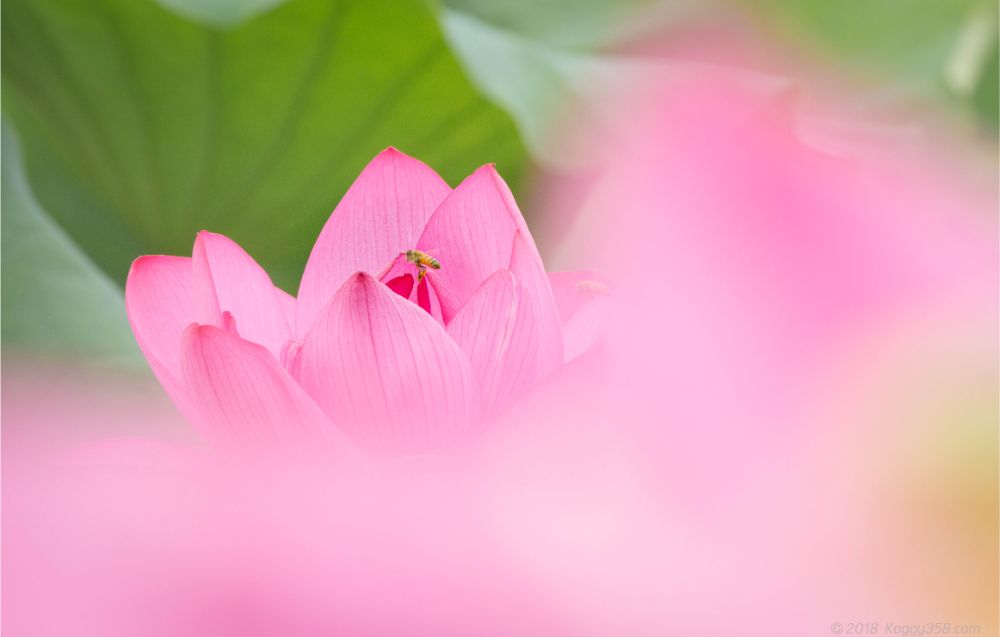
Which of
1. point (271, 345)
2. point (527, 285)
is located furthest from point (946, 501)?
point (271, 345)

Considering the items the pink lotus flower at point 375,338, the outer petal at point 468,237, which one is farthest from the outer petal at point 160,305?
the outer petal at point 468,237

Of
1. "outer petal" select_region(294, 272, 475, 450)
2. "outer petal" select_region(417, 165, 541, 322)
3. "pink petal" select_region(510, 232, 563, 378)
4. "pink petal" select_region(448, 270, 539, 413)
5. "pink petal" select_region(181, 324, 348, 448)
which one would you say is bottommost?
"pink petal" select_region(181, 324, 348, 448)

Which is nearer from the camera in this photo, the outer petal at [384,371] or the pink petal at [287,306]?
the outer petal at [384,371]

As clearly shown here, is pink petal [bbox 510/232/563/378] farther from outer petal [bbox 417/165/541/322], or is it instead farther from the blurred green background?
the blurred green background

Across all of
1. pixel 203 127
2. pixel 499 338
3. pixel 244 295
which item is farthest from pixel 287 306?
pixel 203 127

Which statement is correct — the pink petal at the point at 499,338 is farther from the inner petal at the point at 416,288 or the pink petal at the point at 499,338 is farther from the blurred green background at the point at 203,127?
the blurred green background at the point at 203,127

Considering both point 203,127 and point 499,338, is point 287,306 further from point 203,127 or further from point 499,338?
point 203,127

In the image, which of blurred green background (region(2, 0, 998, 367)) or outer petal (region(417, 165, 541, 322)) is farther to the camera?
blurred green background (region(2, 0, 998, 367))

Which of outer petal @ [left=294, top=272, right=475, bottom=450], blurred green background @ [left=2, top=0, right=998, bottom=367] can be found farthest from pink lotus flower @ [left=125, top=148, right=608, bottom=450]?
blurred green background @ [left=2, top=0, right=998, bottom=367]
